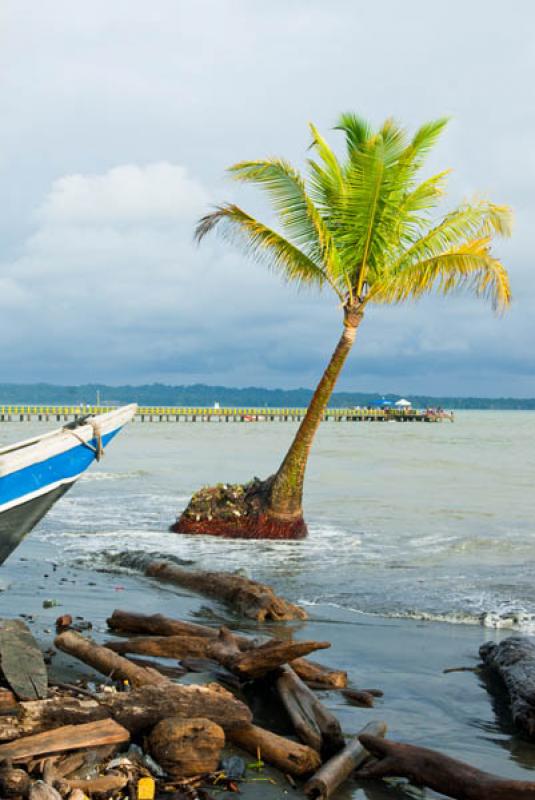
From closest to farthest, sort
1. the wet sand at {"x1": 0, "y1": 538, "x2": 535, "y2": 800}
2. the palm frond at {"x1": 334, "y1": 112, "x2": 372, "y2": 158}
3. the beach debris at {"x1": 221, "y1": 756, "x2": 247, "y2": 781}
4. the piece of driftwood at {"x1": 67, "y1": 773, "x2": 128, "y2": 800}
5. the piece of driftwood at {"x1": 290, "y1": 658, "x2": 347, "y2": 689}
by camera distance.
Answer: the piece of driftwood at {"x1": 67, "y1": 773, "x2": 128, "y2": 800}
the beach debris at {"x1": 221, "y1": 756, "x2": 247, "y2": 781}
the wet sand at {"x1": 0, "y1": 538, "x2": 535, "y2": 800}
the piece of driftwood at {"x1": 290, "y1": 658, "x2": 347, "y2": 689}
the palm frond at {"x1": 334, "y1": 112, "x2": 372, "y2": 158}

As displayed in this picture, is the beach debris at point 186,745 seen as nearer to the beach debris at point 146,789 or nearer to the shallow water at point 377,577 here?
the beach debris at point 146,789

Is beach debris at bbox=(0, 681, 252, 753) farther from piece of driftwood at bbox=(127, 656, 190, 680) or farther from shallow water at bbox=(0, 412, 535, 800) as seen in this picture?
piece of driftwood at bbox=(127, 656, 190, 680)

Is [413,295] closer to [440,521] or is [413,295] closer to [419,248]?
[419,248]

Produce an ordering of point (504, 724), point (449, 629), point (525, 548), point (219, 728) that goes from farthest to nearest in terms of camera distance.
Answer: point (525, 548) < point (449, 629) < point (504, 724) < point (219, 728)

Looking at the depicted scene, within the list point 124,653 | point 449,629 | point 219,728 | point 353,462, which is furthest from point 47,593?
point 353,462

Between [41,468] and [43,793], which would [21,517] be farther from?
[43,793]

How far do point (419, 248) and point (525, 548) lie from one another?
6.86 meters

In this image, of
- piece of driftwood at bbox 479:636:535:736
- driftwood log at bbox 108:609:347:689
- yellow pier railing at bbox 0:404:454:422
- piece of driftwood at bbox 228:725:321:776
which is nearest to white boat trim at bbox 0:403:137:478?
driftwood log at bbox 108:609:347:689

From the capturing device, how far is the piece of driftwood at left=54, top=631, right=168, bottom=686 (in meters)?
6.23

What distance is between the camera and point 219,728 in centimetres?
529

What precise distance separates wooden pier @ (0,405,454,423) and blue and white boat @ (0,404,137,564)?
4054 inches

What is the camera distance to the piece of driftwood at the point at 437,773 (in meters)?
4.84

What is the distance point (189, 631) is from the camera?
8.04 m

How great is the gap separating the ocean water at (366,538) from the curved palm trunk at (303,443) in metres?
0.99
